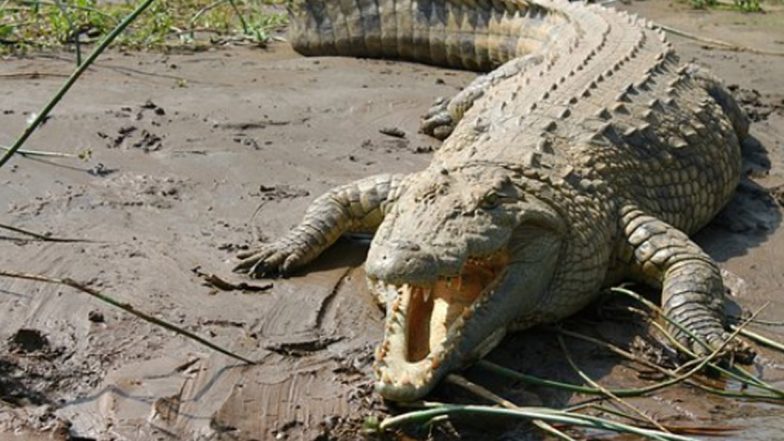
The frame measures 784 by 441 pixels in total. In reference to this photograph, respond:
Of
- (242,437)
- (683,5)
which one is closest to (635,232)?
(242,437)

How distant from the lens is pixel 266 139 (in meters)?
6.68

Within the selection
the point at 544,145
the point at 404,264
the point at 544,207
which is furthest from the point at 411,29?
the point at 404,264

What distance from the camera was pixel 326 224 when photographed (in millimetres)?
5301

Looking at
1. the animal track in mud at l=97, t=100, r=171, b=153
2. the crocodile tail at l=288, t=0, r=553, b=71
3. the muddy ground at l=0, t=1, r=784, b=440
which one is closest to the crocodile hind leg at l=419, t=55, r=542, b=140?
the muddy ground at l=0, t=1, r=784, b=440

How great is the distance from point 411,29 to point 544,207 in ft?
12.8

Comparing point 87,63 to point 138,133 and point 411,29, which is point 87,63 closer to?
point 138,133

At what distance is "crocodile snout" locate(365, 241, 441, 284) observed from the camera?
398 centimetres

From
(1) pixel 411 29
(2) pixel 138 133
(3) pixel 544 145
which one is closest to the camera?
(3) pixel 544 145

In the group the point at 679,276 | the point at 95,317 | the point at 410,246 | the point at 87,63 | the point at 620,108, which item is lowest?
the point at 95,317

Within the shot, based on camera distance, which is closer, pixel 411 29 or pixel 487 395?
pixel 487 395

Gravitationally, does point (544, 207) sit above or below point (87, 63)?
below

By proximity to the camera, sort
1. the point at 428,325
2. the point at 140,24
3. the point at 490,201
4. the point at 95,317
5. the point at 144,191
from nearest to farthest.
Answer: the point at 428,325, the point at 490,201, the point at 95,317, the point at 144,191, the point at 140,24

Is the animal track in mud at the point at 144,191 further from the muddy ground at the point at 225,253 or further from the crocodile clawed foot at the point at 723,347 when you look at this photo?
the crocodile clawed foot at the point at 723,347

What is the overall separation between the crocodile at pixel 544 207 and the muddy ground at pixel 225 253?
0.17 metres
